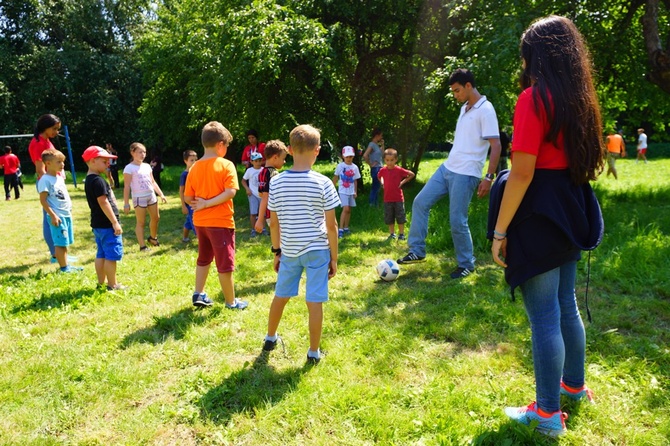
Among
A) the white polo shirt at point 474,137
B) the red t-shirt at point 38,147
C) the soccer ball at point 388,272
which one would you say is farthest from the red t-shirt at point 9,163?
the white polo shirt at point 474,137

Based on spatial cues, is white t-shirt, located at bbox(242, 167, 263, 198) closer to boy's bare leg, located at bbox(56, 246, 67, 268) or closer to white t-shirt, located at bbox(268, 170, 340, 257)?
boy's bare leg, located at bbox(56, 246, 67, 268)

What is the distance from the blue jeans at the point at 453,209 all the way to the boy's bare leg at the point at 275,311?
2586mm

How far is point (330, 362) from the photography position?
370 cm

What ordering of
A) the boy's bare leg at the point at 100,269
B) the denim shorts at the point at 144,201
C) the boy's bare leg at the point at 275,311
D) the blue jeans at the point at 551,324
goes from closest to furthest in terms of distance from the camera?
the blue jeans at the point at 551,324 < the boy's bare leg at the point at 275,311 < the boy's bare leg at the point at 100,269 < the denim shorts at the point at 144,201

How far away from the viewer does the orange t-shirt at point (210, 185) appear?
4.69 m

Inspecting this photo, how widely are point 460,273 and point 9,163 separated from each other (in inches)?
638

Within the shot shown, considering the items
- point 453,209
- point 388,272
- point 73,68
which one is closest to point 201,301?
point 388,272

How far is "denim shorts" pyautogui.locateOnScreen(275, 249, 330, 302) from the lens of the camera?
3559mm

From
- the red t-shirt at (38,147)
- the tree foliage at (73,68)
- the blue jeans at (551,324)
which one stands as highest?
the tree foliage at (73,68)

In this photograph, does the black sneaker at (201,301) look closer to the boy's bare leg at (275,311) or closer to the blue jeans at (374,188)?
the boy's bare leg at (275,311)

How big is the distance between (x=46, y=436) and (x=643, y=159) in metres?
28.4

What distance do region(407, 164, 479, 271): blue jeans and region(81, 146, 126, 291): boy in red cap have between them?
134 inches

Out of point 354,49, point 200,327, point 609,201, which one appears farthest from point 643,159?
point 200,327

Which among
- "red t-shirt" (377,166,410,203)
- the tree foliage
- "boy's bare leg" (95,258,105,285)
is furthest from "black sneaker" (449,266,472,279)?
the tree foliage
